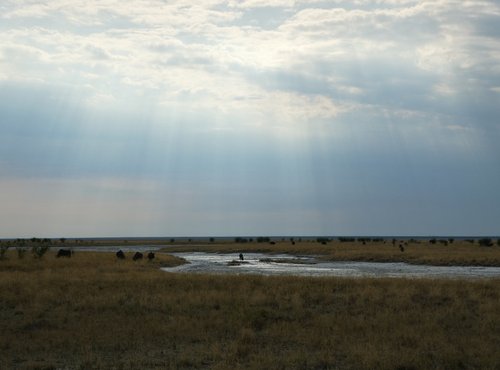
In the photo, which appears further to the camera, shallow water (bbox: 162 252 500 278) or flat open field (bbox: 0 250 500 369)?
shallow water (bbox: 162 252 500 278)

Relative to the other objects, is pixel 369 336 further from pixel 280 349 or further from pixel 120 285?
pixel 120 285

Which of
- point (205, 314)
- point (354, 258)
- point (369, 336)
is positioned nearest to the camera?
point (369, 336)

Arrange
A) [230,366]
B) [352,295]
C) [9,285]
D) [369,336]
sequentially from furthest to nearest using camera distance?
[9,285] < [352,295] < [369,336] < [230,366]

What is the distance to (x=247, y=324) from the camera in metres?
17.9

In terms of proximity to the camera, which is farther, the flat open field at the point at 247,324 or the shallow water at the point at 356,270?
the shallow water at the point at 356,270

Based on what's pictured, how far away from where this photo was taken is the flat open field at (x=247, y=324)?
13.3 m

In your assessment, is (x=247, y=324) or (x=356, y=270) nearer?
(x=247, y=324)

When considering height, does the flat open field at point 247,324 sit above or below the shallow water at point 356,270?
below

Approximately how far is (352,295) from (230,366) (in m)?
12.3

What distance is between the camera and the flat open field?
1331 centimetres

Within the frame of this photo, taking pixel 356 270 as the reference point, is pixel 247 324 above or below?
below

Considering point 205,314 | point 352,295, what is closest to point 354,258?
point 352,295

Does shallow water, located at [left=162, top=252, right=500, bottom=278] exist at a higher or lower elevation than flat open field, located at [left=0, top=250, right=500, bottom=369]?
higher

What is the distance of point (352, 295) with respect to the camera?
23734 millimetres
